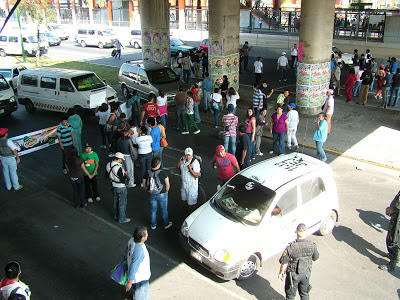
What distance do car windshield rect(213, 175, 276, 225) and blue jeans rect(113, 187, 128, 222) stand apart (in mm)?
2126

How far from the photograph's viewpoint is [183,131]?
15078 millimetres

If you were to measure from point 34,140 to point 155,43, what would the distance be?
11.7 metres

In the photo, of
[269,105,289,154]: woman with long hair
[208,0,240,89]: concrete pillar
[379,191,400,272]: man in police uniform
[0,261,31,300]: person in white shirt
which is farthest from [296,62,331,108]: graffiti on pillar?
[0,261,31,300]: person in white shirt

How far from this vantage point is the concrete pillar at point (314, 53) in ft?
52.3

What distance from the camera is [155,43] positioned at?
22.6m

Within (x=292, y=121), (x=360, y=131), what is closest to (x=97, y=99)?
(x=292, y=121)

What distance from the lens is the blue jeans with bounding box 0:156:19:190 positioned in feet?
34.1

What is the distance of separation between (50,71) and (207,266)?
13065 millimetres

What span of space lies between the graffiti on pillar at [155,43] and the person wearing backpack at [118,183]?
50.5ft

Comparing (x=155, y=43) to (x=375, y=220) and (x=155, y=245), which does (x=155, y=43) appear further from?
(x=375, y=220)

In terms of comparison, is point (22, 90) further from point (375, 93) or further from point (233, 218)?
point (375, 93)

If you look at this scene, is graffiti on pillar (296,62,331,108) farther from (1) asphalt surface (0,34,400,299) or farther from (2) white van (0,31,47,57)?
(2) white van (0,31,47,57)

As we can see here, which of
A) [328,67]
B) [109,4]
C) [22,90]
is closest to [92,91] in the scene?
[22,90]

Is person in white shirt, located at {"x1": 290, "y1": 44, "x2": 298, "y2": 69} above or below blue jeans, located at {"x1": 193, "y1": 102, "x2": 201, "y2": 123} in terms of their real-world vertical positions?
above
